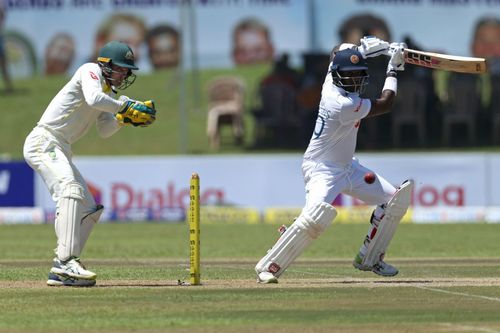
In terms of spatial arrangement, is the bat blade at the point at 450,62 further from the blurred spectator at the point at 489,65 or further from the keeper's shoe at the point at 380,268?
the blurred spectator at the point at 489,65

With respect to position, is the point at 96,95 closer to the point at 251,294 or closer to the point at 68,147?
the point at 68,147

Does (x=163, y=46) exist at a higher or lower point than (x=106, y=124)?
lower

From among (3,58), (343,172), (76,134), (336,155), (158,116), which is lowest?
(158,116)

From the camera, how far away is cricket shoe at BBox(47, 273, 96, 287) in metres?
11.0

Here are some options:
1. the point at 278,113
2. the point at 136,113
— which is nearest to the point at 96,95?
the point at 136,113

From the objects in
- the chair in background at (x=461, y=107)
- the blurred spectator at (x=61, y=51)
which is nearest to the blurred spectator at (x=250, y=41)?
the blurred spectator at (x=61, y=51)

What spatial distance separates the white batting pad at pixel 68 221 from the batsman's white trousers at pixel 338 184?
1.97 meters

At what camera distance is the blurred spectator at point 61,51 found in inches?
1484

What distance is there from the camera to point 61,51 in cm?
3781

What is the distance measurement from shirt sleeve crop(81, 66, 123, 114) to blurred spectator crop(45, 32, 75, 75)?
88.3 feet

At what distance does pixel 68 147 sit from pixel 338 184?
7.71 feet

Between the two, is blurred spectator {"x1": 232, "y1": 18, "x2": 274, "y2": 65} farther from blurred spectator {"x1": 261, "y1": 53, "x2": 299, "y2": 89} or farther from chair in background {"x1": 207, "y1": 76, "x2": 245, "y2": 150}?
blurred spectator {"x1": 261, "y1": 53, "x2": 299, "y2": 89}

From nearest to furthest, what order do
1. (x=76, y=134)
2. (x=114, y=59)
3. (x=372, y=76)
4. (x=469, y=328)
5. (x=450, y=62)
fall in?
(x=469, y=328), (x=114, y=59), (x=76, y=134), (x=450, y=62), (x=372, y=76)

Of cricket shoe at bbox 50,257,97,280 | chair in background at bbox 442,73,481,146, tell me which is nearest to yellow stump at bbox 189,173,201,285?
cricket shoe at bbox 50,257,97,280
